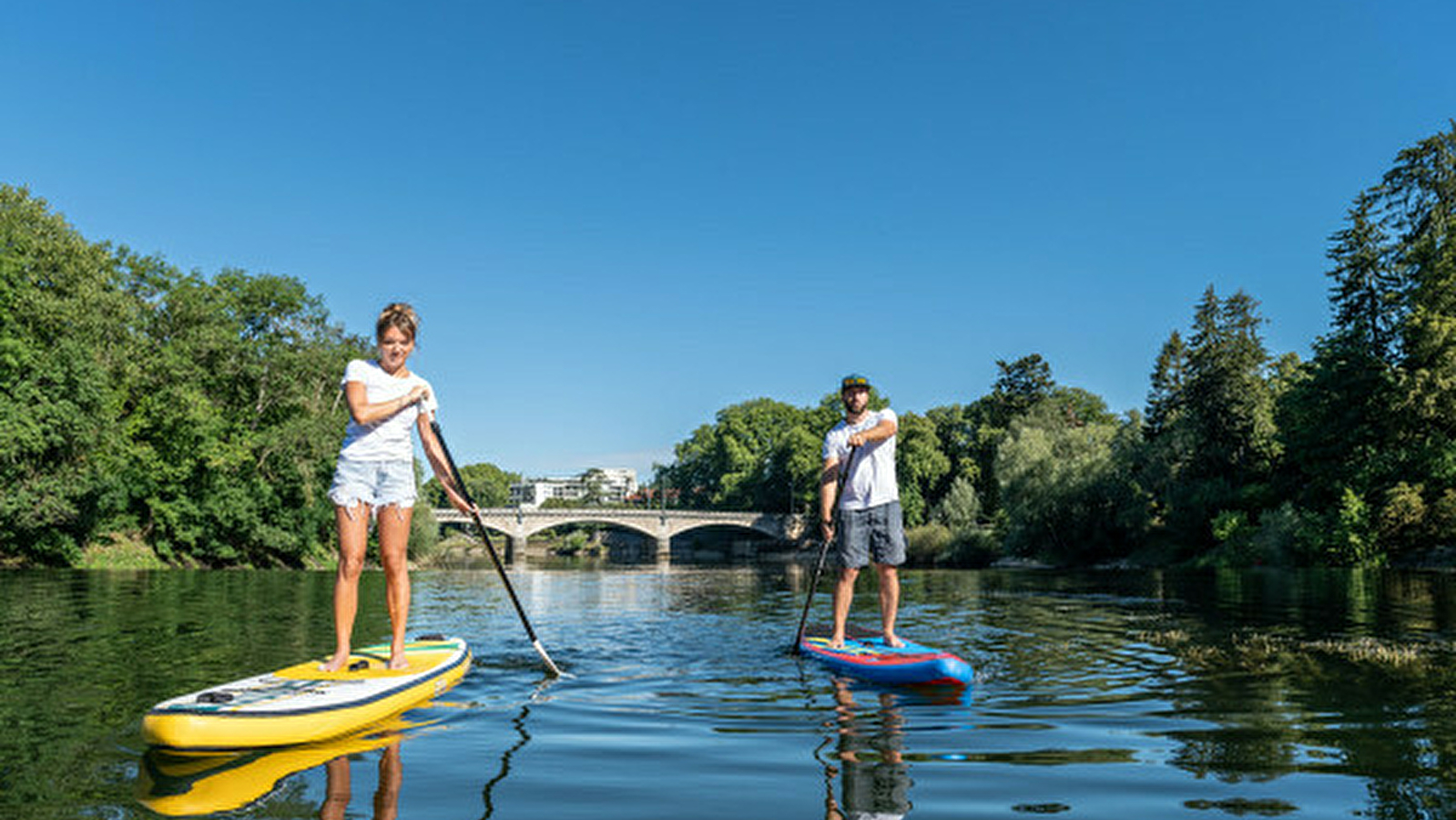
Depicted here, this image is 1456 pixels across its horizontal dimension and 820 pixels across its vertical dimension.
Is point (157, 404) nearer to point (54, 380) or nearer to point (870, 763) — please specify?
point (54, 380)

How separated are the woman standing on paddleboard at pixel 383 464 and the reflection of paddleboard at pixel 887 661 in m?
3.73

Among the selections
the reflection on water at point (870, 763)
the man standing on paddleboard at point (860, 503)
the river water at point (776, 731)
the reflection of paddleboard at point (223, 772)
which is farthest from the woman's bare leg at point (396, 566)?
the man standing on paddleboard at point (860, 503)

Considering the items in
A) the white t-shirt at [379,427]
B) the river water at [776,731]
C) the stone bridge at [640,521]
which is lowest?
the stone bridge at [640,521]

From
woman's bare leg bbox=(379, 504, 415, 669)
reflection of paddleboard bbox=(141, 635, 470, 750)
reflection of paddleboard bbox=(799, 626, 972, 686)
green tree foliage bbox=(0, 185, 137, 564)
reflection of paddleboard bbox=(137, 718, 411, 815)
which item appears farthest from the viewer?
green tree foliage bbox=(0, 185, 137, 564)

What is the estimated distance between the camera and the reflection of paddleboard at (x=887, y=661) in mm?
7223

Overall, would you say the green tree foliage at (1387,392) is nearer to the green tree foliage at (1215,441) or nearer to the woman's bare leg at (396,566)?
the green tree foliage at (1215,441)

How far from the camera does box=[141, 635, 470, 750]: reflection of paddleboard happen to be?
4883 mm

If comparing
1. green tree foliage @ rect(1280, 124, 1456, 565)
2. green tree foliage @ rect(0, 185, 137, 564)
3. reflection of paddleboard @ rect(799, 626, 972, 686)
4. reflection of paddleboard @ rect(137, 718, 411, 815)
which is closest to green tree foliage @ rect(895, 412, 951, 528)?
green tree foliage @ rect(1280, 124, 1456, 565)

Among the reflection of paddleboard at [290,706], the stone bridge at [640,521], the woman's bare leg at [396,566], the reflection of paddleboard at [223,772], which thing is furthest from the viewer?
the stone bridge at [640,521]

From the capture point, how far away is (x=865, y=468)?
9227 mm

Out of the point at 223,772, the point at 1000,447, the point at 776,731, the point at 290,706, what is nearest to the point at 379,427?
the point at 290,706

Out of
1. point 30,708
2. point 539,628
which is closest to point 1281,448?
point 539,628

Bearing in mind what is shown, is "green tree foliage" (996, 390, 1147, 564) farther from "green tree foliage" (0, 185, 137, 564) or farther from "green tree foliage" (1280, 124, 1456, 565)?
"green tree foliage" (0, 185, 137, 564)

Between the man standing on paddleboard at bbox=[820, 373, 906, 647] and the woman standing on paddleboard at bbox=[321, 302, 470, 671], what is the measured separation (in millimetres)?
3783
